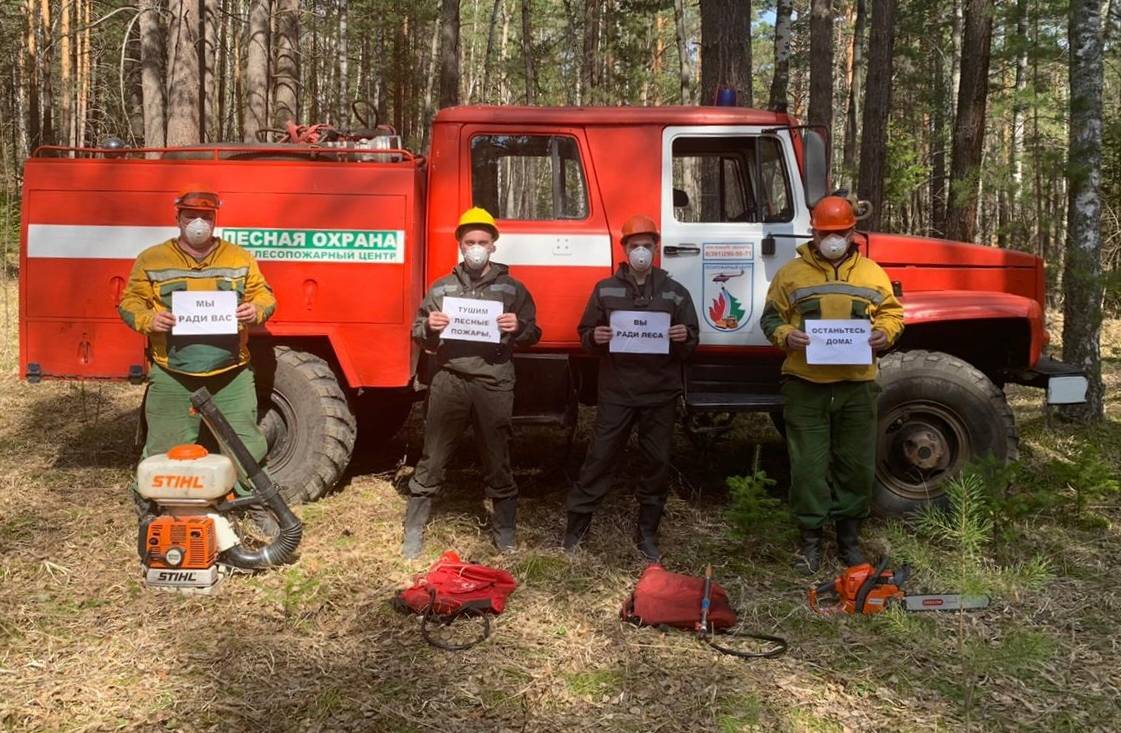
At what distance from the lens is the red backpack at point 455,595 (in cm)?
384

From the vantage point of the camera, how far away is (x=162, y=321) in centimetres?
425

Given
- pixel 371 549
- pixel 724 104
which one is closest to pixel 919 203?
pixel 724 104

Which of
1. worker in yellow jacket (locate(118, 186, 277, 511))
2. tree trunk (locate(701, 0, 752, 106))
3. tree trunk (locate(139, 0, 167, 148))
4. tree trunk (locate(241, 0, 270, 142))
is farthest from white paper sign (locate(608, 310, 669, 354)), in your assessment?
tree trunk (locate(241, 0, 270, 142))

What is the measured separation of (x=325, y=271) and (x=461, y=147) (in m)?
1.10

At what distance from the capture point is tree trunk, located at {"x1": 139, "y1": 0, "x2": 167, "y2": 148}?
9.68m

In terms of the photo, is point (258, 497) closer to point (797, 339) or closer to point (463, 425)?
point (463, 425)

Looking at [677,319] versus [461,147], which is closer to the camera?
[677,319]

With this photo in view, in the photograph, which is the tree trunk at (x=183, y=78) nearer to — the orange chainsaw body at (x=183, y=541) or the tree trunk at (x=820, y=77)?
the orange chainsaw body at (x=183, y=541)

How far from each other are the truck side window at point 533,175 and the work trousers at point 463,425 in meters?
1.16

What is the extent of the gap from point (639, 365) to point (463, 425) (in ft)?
3.39

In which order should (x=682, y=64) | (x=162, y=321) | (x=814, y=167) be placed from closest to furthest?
(x=162, y=321) → (x=814, y=167) → (x=682, y=64)

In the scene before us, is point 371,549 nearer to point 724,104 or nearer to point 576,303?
point 576,303

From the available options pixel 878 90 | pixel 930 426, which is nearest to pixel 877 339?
pixel 930 426

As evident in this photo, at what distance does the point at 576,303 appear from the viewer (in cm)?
505
